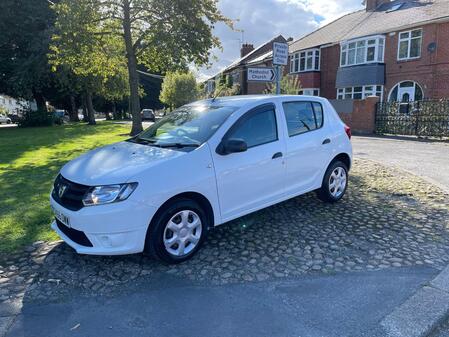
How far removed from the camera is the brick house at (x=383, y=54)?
70.9 ft

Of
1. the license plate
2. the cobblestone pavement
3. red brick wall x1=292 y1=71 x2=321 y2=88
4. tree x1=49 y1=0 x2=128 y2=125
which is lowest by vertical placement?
the cobblestone pavement

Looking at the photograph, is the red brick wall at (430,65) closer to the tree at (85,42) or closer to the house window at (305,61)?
the house window at (305,61)

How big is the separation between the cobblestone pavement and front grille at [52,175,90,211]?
2.18 ft

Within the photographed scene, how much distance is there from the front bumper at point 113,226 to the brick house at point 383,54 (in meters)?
23.4

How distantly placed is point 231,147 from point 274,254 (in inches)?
50.8

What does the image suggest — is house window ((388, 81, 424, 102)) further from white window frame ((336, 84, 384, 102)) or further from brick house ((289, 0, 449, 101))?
white window frame ((336, 84, 384, 102))

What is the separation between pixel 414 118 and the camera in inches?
660

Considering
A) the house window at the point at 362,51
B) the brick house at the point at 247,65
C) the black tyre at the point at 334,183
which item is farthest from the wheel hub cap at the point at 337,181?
the brick house at the point at 247,65

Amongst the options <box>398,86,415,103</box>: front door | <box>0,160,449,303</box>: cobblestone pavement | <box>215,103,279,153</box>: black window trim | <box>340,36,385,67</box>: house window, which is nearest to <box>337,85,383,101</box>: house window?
<box>398,86,415,103</box>: front door

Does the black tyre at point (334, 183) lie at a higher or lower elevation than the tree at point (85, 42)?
lower

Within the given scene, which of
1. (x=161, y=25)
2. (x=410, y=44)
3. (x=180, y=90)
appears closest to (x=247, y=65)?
(x=180, y=90)

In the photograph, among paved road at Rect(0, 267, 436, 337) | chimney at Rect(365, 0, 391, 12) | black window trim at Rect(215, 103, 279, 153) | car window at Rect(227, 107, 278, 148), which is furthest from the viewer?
chimney at Rect(365, 0, 391, 12)

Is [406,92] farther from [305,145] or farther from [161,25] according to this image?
[305,145]

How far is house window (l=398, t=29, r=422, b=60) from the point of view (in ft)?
73.7
